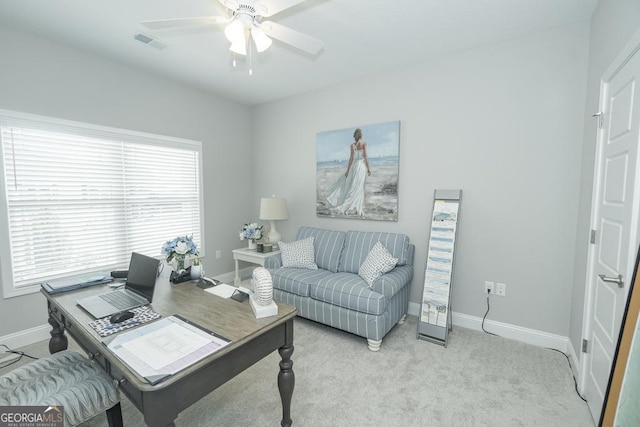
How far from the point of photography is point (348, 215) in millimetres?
3574

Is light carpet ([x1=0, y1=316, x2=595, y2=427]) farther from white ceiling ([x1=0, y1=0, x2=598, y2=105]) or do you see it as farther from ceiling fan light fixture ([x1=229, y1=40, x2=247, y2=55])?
white ceiling ([x1=0, y1=0, x2=598, y2=105])

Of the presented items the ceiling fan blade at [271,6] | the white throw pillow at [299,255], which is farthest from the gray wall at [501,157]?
the ceiling fan blade at [271,6]

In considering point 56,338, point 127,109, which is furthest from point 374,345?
point 127,109

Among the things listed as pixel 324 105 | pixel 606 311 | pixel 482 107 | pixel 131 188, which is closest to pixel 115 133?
pixel 131 188

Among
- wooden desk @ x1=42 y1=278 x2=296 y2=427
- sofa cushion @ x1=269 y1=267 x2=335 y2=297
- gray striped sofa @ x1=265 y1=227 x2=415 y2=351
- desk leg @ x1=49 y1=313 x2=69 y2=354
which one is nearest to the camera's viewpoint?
wooden desk @ x1=42 y1=278 x2=296 y2=427

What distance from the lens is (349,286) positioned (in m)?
2.64

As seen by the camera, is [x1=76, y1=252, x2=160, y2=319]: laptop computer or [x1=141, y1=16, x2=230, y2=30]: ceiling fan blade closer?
[x1=76, y1=252, x2=160, y2=319]: laptop computer

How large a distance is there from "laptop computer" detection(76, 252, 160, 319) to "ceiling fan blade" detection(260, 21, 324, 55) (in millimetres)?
1618

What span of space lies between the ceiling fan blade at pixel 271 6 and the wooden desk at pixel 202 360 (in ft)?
5.58

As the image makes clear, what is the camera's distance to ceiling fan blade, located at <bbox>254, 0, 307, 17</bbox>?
1.57m

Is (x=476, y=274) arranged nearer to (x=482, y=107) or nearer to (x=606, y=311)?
(x=606, y=311)

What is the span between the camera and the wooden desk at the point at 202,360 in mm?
1033

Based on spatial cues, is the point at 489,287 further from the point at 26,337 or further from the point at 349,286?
the point at 26,337

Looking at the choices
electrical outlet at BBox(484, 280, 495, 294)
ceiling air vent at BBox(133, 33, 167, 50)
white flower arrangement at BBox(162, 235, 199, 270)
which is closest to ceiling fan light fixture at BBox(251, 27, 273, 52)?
ceiling air vent at BBox(133, 33, 167, 50)
